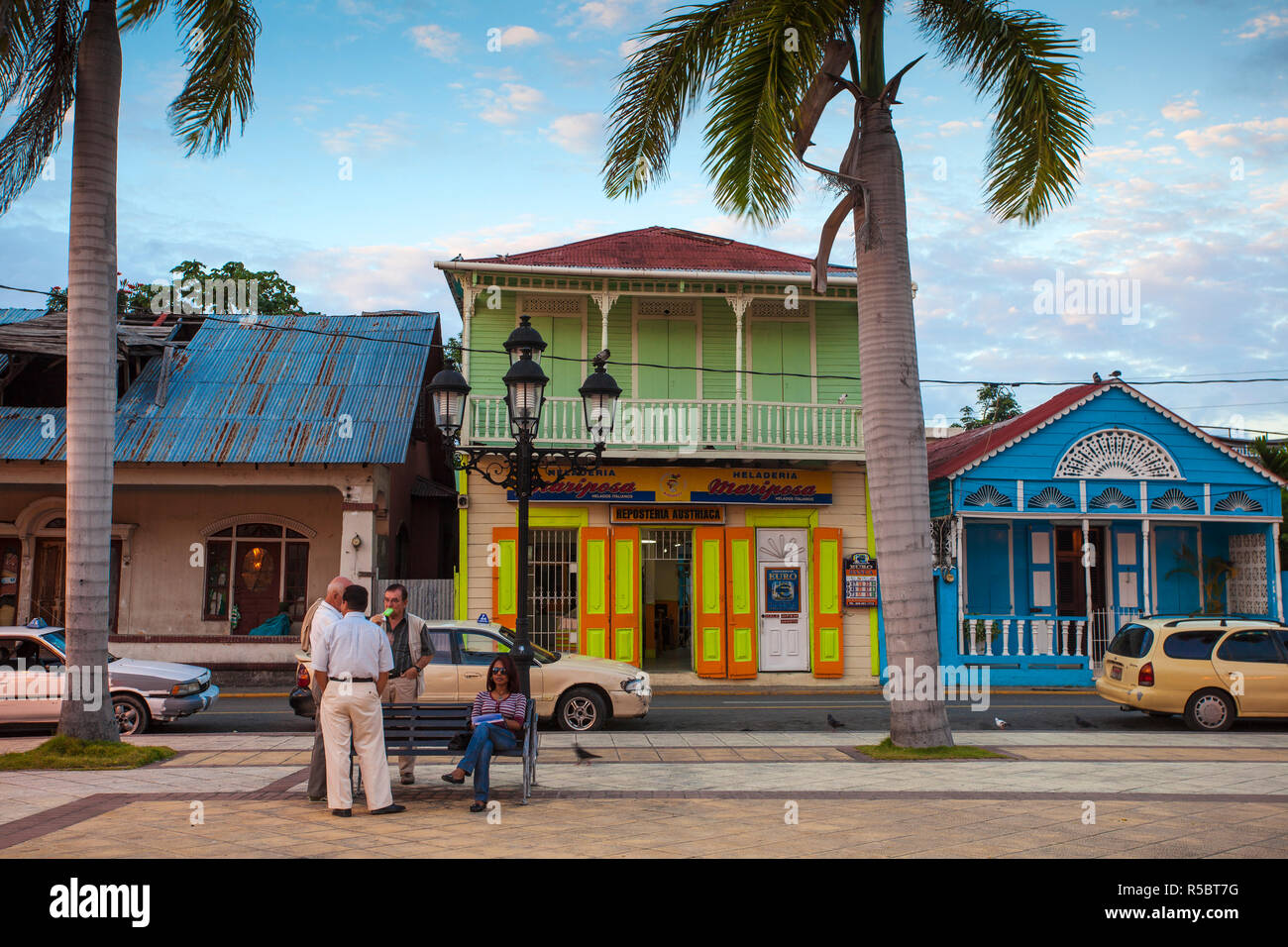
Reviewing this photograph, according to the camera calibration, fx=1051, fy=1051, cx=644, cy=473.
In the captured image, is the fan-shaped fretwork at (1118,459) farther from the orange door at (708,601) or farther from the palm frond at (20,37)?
the palm frond at (20,37)

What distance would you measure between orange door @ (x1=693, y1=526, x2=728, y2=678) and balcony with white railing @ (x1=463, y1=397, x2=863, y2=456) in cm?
185

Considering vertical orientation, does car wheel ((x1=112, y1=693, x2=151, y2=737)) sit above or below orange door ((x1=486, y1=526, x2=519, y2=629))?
below

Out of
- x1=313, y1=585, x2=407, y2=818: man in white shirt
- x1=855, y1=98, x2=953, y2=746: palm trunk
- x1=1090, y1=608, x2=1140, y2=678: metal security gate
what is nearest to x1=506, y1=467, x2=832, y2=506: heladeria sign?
x1=1090, y1=608, x2=1140, y2=678: metal security gate

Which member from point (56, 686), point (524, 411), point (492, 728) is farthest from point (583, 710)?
point (56, 686)

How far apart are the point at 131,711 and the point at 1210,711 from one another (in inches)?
550

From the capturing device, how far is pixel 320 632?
25.2 ft

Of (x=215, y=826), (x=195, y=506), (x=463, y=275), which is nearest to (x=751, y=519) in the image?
(x=463, y=275)

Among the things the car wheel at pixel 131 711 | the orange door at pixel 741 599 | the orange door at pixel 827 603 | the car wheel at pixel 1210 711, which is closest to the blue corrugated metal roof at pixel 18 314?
the car wheel at pixel 131 711

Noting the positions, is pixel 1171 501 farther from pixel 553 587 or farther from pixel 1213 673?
pixel 553 587

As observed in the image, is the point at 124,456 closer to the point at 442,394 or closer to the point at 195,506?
the point at 195,506

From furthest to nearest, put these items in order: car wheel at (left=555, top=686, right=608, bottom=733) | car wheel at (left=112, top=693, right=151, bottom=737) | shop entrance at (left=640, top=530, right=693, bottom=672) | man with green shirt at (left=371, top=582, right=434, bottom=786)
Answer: shop entrance at (left=640, top=530, right=693, bottom=672) → car wheel at (left=555, top=686, right=608, bottom=733) → car wheel at (left=112, top=693, right=151, bottom=737) → man with green shirt at (left=371, top=582, right=434, bottom=786)

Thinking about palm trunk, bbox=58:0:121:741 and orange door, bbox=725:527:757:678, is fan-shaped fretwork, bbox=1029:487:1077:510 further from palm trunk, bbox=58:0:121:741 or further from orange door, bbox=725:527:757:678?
palm trunk, bbox=58:0:121:741

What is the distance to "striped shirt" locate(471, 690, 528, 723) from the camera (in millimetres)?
8617

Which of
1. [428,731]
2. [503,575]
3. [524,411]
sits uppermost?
[524,411]
